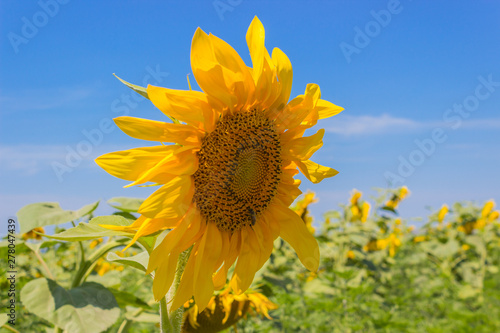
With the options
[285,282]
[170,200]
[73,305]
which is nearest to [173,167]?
[170,200]

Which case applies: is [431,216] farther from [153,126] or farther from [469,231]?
[153,126]

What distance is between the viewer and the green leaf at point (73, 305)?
4.08ft

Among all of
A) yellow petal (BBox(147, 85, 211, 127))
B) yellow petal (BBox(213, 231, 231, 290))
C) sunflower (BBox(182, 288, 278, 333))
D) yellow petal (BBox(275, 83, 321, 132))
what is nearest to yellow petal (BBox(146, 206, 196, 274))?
yellow petal (BBox(213, 231, 231, 290))

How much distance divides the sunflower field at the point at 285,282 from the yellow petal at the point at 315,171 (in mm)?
369

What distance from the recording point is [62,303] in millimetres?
1312

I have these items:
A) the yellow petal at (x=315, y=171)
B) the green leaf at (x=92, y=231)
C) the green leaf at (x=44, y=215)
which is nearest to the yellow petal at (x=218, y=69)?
the yellow petal at (x=315, y=171)

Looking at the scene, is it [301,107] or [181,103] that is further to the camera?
[301,107]

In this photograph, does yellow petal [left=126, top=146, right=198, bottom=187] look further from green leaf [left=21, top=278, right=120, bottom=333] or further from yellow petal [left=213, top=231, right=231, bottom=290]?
green leaf [left=21, top=278, right=120, bottom=333]

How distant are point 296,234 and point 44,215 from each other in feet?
2.33

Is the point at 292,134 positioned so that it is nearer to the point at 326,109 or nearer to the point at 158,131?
the point at 326,109

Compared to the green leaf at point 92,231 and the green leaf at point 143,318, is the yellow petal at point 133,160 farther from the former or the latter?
the green leaf at point 143,318

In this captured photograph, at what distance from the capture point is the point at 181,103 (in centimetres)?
93

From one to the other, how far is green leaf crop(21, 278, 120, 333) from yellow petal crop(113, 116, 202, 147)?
2.02ft

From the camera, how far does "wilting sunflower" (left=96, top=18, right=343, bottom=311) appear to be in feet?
3.03
